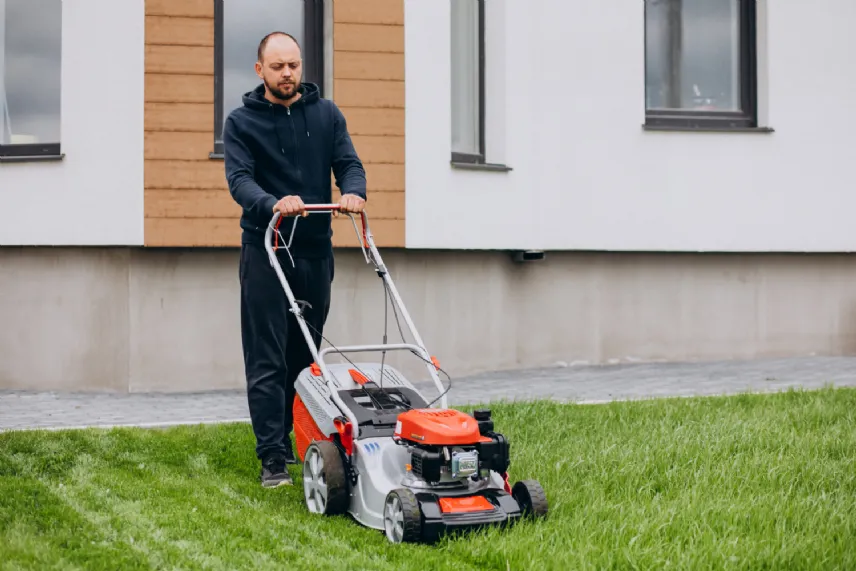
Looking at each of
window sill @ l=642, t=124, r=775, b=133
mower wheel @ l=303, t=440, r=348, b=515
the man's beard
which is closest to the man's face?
the man's beard

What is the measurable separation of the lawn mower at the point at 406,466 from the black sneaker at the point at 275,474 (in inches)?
13.7

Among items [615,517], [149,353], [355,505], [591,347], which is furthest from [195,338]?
[615,517]

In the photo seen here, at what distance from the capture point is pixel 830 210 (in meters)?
10.9

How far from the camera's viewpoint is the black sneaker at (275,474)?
17.7ft

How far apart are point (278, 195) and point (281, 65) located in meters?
0.60

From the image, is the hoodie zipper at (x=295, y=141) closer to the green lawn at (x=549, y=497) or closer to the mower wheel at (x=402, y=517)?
the green lawn at (x=549, y=497)

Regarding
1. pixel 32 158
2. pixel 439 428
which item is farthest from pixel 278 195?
pixel 32 158

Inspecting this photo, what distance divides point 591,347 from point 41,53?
5.27 m

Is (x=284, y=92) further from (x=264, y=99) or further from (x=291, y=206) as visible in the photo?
(x=291, y=206)

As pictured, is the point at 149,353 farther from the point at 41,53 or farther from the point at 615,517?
the point at 615,517

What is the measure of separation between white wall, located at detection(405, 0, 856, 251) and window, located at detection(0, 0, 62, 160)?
283cm

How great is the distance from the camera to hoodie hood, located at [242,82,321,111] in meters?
5.55

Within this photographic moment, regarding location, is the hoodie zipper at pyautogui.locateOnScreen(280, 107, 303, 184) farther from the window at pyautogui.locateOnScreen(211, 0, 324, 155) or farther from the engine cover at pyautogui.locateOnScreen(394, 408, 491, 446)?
the window at pyautogui.locateOnScreen(211, 0, 324, 155)

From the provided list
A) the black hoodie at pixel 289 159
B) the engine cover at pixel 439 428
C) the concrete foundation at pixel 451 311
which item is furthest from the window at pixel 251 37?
the engine cover at pixel 439 428
